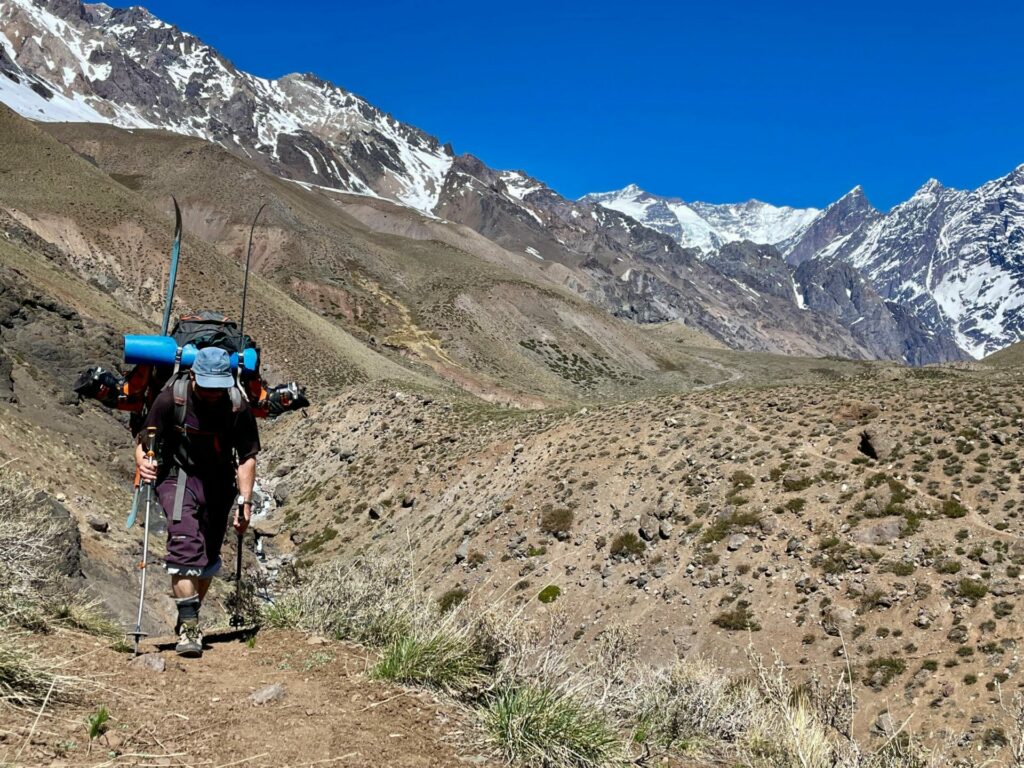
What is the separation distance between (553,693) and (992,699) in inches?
478

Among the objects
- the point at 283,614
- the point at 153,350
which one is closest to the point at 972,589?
the point at 283,614

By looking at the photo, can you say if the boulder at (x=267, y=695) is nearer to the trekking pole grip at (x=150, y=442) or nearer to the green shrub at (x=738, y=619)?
the trekking pole grip at (x=150, y=442)

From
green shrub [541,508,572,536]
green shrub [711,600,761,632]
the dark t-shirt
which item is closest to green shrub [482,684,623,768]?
the dark t-shirt

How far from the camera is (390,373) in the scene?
199 feet

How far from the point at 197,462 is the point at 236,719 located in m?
2.76

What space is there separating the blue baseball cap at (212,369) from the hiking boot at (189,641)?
2004 mm

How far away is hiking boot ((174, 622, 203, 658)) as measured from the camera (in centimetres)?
616

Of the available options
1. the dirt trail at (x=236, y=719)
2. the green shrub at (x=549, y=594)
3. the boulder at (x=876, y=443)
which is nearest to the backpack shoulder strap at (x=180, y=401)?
the dirt trail at (x=236, y=719)

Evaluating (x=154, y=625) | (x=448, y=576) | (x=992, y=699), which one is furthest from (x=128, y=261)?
(x=992, y=699)

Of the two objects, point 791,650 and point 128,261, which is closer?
point 791,650

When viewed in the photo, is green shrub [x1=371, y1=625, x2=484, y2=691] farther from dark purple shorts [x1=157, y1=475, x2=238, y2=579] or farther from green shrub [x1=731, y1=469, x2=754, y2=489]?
green shrub [x1=731, y1=469, x2=754, y2=489]

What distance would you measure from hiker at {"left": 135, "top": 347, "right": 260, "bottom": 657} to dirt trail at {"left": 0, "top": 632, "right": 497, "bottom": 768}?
2.84 ft

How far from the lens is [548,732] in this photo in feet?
16.3

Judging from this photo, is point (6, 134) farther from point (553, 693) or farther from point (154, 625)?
point (553, 693)
